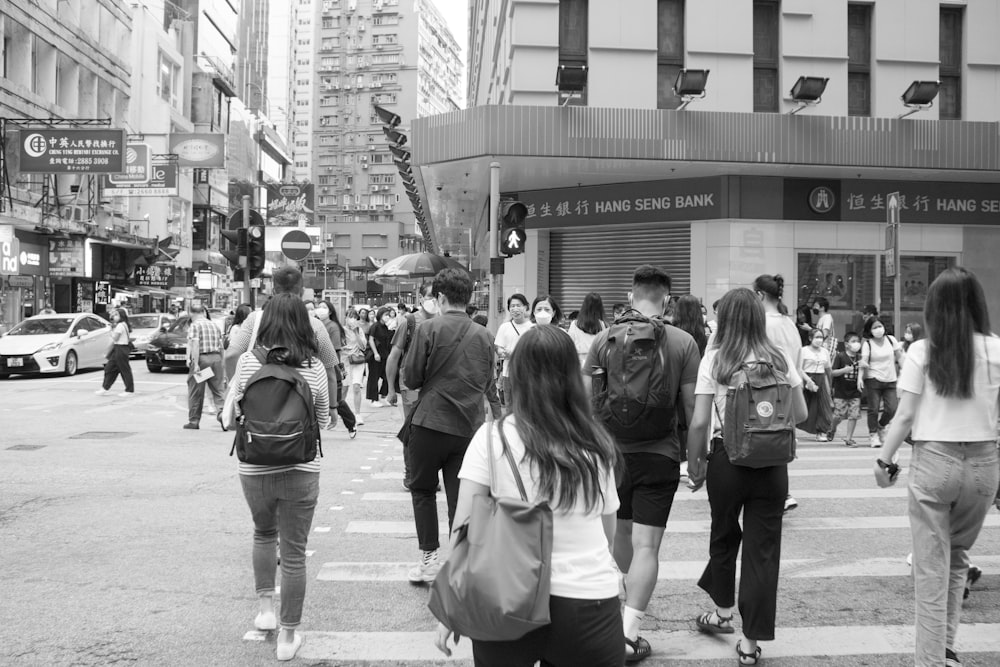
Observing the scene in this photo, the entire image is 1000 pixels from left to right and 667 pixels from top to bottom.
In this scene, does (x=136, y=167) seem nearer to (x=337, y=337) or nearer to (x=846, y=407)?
(x=337, y=337)

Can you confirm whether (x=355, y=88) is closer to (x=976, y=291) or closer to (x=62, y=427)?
(x=62, y=427)

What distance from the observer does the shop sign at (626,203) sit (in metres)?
18.9

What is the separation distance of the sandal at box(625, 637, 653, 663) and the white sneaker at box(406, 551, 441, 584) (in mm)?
1534

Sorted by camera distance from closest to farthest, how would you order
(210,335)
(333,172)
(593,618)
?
1. (593,618)
2. (210,335)
3. (333,172)

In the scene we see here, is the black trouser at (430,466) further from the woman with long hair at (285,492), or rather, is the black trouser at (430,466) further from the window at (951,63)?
the window at (951,63)

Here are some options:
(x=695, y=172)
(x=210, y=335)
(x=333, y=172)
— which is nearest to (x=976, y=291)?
(x=210, y=335)

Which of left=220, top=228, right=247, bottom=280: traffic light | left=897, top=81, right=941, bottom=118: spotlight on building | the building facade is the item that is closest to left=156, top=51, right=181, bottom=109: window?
the building facade

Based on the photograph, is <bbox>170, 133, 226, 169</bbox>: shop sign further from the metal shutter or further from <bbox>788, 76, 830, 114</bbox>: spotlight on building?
<bbox>788, 76, 830, 114</bbox>: spotlight on building

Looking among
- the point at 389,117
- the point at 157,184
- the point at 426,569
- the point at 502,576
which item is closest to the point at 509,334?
the point at 426,569

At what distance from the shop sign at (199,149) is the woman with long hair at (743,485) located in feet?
97.3

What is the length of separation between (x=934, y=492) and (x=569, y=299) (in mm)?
17494

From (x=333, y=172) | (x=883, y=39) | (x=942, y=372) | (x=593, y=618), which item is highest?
Answer: (x=333, y=172)

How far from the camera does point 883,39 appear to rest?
19078mm

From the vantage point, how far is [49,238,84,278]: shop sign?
114 feet
